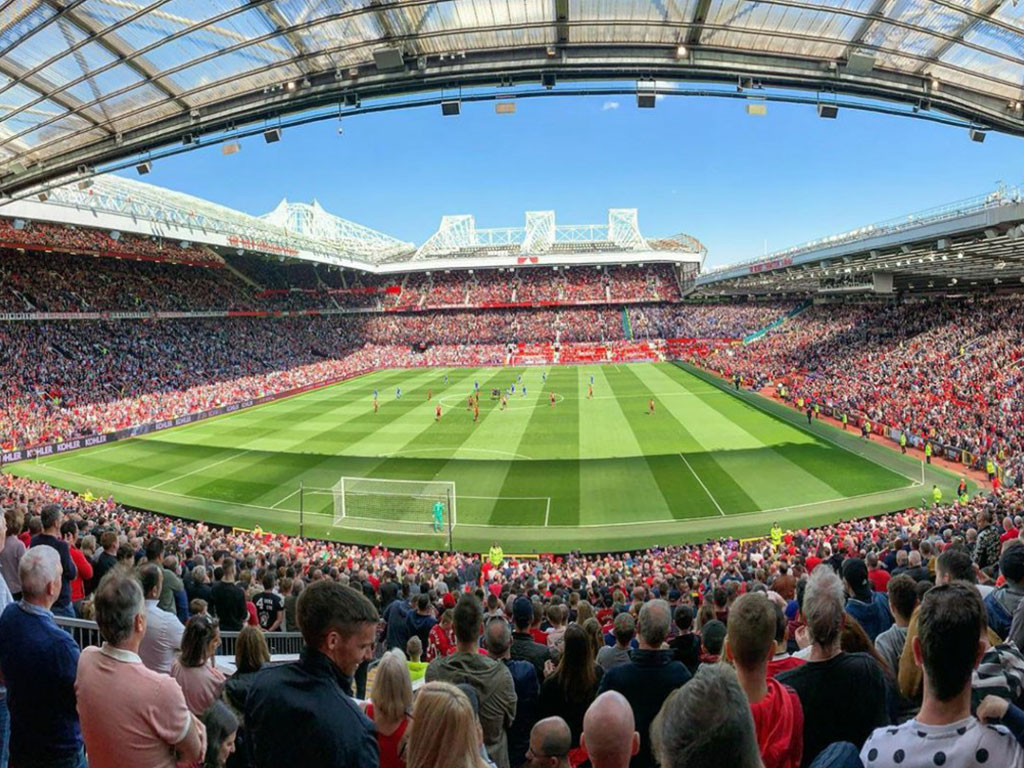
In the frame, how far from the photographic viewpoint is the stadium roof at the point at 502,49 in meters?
8.80

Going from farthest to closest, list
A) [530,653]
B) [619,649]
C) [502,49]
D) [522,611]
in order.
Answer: [502,49]
[522,611]
[619,649]
[530,653]

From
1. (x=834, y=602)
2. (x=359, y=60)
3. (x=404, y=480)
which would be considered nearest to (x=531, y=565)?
(x=404, y=480)

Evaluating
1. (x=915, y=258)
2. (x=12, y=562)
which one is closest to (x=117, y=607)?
(x=12, y=562)

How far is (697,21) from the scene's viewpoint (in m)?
8.92

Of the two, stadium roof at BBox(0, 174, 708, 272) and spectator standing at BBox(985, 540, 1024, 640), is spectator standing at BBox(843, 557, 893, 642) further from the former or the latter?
stadium roof at BBox(0, 174, 708, 272)

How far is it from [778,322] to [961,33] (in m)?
62.3

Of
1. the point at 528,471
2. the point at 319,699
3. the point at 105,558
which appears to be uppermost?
the point at 319,699

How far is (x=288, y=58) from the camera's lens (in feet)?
33.8

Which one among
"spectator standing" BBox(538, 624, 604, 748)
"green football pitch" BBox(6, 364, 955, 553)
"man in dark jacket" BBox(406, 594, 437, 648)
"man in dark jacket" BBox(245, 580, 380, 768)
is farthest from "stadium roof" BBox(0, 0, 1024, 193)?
"green football pitch" BBox(6, 364, 955, 553)

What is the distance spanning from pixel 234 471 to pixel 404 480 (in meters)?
8.66

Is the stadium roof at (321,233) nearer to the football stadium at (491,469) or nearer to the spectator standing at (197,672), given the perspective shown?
the football stadium at (491,469)

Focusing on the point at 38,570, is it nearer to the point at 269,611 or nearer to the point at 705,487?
the point at 269,611

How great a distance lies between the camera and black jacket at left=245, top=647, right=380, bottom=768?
8.48 ft

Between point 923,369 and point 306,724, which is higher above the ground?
point 923,369
